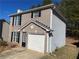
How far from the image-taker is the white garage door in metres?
19.2

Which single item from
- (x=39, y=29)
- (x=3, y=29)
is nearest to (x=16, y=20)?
(x=3, y=29)

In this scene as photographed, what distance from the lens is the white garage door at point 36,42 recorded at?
19.2 meters

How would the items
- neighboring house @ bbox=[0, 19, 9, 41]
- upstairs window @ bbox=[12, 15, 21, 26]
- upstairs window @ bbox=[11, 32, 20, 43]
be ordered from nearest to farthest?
upstairs window @ bbox=[11, 32, 20, 43] < upstairs window @ bbox=[12, 15, 21, 26] < neighboring house @ bbox=[0, 19, 9, 41]

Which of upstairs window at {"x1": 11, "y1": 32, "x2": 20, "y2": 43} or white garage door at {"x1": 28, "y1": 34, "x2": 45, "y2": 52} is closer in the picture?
white garage door at {"x1": 28, "y1": 34, "x2": 45, "y2": 52}

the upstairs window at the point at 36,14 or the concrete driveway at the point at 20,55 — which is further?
the upstairs window at the point at 36,14

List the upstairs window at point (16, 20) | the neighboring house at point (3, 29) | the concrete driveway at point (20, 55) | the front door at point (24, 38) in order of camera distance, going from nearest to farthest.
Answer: the concrete driveway at point (20, 55), the front door at point (24, 38), the upstairs window at point (16, 20), the neighboring house at point (3, 29)

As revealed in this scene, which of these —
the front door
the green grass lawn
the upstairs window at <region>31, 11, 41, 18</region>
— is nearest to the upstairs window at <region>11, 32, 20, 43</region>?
the front door

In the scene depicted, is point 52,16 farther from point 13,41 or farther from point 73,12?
point 73,12

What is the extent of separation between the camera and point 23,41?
2238cm

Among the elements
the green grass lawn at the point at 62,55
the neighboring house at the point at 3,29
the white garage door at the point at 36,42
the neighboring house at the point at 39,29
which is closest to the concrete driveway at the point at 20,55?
the green grass lawn at the point at 62,55

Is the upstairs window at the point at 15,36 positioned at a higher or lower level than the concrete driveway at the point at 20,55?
higher

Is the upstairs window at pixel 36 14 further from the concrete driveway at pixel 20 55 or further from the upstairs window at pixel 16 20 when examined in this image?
the concrete driveway at pixel 20 55

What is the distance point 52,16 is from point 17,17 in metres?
8.24

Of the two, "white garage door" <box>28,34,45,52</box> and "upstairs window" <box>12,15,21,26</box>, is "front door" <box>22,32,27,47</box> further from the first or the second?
"upstairs window" <box>12,15,21,26</box>
